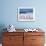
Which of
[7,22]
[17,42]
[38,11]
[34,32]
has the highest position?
[38,11]

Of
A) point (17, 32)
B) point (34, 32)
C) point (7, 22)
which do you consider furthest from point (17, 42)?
Answer: point (7, 22)

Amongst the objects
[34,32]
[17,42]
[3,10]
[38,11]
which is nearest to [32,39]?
[34,32]

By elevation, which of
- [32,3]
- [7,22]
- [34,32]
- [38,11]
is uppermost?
[32,3]

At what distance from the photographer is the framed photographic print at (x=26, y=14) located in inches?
168

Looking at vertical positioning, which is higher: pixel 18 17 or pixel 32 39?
pixel 18 17

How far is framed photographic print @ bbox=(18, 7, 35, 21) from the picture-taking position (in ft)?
14.0

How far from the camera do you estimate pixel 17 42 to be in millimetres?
3811

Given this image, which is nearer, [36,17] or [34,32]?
[34,32]

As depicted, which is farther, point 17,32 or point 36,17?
point 36,17

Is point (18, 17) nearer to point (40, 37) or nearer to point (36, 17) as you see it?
point (36, 17)

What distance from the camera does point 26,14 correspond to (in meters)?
4.29

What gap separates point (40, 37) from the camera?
381 cm

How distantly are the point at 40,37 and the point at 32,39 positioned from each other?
25cm

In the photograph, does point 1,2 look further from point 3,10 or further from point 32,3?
point 32,3
